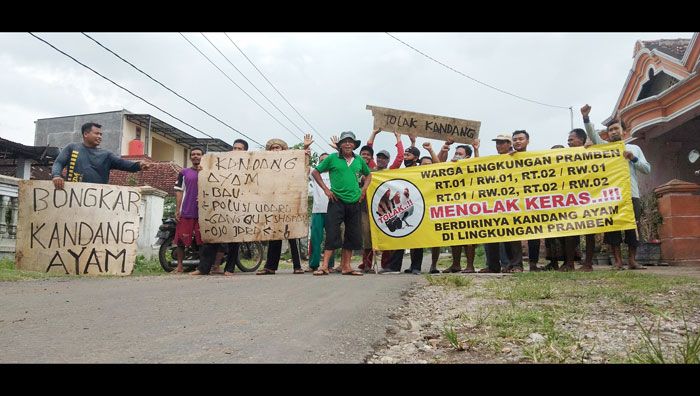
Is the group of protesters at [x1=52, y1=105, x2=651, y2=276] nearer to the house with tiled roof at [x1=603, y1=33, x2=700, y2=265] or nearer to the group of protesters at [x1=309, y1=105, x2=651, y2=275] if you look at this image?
the group of protesters at [x1=309, y1=105, x2=651, y2=275]

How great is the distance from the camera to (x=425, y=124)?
8.80 metres

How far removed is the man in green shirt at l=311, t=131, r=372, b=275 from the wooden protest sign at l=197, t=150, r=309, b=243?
56 cm

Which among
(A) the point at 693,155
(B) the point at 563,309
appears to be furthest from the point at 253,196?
(A) the point at 693,155

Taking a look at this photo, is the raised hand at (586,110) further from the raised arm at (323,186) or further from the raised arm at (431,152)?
the raised arm at (323,186)

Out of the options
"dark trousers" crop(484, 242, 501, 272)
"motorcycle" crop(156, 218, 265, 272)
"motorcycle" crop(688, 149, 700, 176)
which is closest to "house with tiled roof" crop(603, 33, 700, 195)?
"motorcycle" crop(688, 149, 700, 176)

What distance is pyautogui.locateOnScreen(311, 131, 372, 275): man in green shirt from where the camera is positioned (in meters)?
7.03

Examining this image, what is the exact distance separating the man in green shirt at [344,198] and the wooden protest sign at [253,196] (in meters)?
0.56

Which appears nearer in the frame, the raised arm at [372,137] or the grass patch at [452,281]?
the grass patch at [452,281]

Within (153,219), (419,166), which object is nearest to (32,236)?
(419,166)

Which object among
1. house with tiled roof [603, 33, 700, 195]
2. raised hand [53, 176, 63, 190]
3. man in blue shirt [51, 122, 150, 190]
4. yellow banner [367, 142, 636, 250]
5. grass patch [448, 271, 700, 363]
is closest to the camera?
grass patch [448, 271, 700, 363]

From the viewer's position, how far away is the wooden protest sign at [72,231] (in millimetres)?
6602

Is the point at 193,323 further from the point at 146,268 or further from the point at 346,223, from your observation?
the point at 146,268

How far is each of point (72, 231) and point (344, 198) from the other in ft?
11.4

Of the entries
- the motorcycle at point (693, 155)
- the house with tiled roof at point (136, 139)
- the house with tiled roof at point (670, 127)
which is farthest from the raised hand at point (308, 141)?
the house with tiled roof at point (136, 139)
